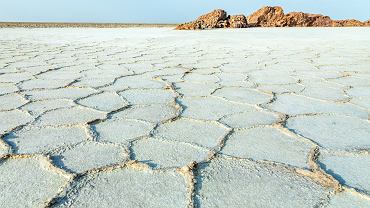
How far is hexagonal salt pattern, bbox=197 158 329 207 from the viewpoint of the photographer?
2.76 ft

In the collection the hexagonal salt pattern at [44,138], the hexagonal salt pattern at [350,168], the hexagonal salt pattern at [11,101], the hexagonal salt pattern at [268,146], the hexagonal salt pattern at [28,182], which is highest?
the hexagonal salt pattern at [350,168]

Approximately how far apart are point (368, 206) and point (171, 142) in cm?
58

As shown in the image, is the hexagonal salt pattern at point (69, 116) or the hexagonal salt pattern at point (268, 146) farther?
the hexagonal salt pattern at point (69, 116)

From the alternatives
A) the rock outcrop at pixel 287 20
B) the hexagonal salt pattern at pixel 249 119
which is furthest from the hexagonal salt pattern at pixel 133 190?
the rock outcrop at pixel 287 20

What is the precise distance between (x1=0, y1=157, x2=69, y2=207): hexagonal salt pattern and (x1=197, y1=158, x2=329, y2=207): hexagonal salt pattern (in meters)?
0.33

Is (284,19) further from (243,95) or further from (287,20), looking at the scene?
(243,95)

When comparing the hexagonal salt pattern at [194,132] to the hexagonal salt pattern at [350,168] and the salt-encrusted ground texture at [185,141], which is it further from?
the hexagonal salt pattern at [350,168]

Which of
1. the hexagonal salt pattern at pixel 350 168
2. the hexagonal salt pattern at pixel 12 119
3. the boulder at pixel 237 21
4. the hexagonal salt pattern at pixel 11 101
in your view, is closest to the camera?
the hexagonal salt pattern at pixel 350 168

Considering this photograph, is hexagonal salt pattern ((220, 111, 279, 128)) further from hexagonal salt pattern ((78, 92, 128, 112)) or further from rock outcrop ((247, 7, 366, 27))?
rock outcrop ((247, 7, 366, 27))

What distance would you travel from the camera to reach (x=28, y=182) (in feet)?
3.06

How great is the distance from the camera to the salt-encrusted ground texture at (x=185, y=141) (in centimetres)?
88

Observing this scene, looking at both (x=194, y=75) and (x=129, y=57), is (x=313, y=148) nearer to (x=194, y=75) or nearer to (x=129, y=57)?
(x=194, y=75)

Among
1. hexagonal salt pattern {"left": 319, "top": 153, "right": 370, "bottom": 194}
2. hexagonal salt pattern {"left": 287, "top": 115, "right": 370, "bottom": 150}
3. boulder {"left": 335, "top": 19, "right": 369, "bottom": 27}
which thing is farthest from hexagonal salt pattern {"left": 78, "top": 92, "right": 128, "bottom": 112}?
boulder {"left": 335, "top": 19, "right": 369, "bottom": 27}

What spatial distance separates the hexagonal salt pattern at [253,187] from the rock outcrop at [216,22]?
30.0 ft
